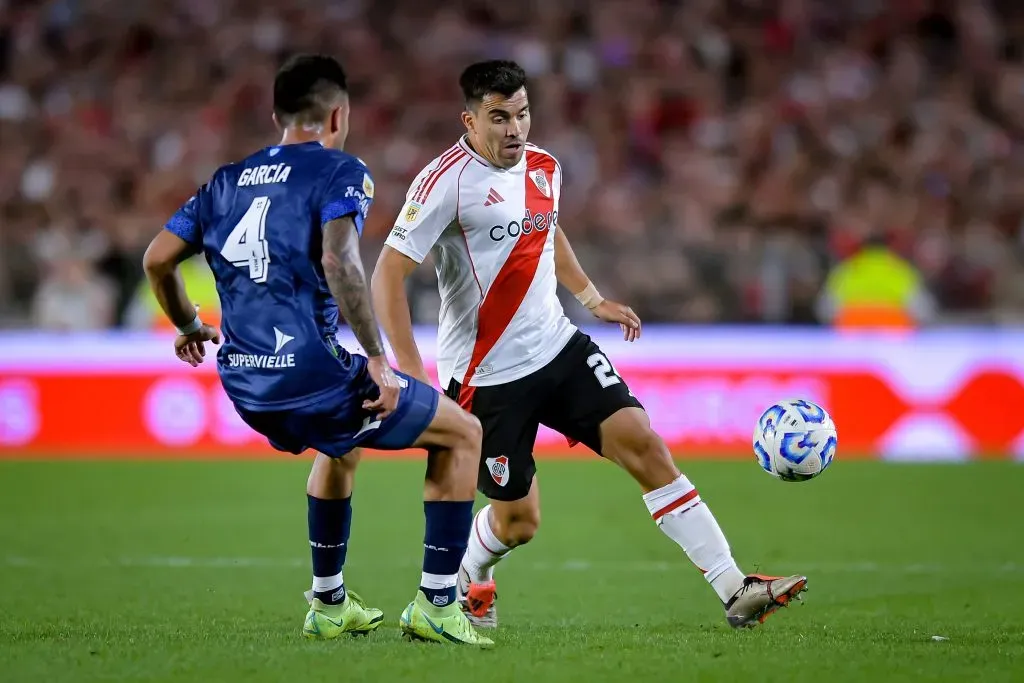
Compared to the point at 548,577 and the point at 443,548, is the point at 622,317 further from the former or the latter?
the point at 548,577

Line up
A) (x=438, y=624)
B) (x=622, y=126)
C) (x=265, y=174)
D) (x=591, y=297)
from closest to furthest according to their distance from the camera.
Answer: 1. (x=265, y=174)
2. (x=438, y=624)
3. (x=591, y=297)
4. (x=622, y=126)

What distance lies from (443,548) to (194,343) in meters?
1.29

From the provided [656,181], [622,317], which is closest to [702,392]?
[656,181]

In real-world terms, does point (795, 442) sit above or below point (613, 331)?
above

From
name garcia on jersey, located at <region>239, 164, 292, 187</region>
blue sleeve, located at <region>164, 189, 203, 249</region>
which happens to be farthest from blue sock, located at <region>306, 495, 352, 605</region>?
name garcia on jersey, located at <region>239, 164, 292, 187</region>

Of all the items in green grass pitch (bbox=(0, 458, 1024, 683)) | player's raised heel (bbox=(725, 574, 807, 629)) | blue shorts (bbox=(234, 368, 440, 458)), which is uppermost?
blue shorts (bbox=(234, 368, 440, 458))

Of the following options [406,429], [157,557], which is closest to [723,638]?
[406,429]

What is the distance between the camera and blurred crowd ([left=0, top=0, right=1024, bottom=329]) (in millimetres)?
14773

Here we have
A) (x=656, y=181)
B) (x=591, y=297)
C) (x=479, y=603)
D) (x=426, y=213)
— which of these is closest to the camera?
(x=426, y=213)

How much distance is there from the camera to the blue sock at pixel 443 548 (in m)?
5.35

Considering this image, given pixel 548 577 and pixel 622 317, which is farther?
pixel 548 577

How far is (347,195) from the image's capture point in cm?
499

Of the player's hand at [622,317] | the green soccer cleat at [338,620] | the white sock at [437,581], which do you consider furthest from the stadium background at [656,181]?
the white sock at [437,581]

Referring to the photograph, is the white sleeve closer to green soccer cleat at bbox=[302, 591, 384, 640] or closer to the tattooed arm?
the tattooed arm
